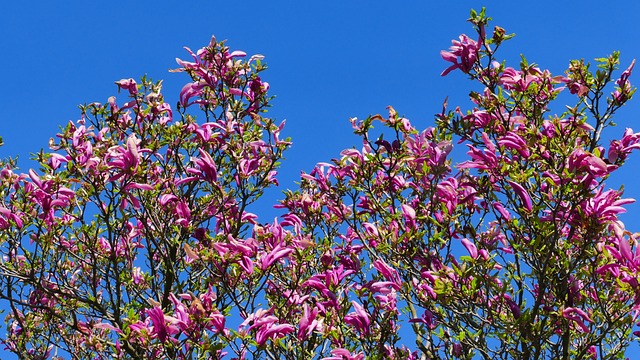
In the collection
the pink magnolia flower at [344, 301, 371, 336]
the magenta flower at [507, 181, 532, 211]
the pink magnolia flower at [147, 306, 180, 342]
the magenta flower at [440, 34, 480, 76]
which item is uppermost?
the magenta flower at [440, 34, 480, 76]

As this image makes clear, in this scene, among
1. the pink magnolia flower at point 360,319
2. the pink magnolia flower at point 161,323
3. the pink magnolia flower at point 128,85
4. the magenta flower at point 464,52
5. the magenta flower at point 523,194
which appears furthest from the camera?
the pink magnolia flower at point 128,85

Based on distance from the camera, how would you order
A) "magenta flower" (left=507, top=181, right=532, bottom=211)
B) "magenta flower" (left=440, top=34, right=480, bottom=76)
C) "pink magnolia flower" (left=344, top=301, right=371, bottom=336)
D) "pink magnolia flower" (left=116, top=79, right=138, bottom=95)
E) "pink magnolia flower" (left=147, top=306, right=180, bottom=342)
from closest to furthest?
"pink magnolia flower" (left=147, top=306, right=180, bottom=342), "magenta flower" (left=507, top=181, right=532, bottom=211), "pink magnolia flower" (left=344, top=301, right=371, bottom=336), "magenta flower" (left=440, top=34, right=480, bottom=76), "pink magnolia flower" (left=116, top=79, right=138, bottom=95)

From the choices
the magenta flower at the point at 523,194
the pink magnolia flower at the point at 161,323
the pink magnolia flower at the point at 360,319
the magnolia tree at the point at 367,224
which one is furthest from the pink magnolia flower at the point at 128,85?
the magenta flower at the point at 523,194

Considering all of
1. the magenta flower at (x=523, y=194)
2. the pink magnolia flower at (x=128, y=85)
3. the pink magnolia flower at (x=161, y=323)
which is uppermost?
the pink magnolia flower at (x=128, y=85)

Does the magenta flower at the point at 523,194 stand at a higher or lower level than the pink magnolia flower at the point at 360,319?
higher

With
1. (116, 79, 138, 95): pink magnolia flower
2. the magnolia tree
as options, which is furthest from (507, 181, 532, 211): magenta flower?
(116, 79, 138, 95): pink magnolia flower

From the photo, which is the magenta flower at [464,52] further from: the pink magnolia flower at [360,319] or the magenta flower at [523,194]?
the pink magnolia flower at [360,319]

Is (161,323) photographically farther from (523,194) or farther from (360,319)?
(523,194)

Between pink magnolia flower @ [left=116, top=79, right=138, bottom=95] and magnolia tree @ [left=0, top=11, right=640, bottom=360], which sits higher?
pink magnolia flower @ [left=116, top=79, right=138, bottom=95]

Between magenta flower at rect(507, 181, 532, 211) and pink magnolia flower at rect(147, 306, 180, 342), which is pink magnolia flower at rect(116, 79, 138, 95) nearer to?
pink magnolia flower at rect(147, 306, 180, 342)

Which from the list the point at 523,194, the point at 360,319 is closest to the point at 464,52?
the point at 523,194

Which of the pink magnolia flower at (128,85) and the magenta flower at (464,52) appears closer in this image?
the magenta flower at (464,52)

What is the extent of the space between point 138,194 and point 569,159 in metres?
3.88

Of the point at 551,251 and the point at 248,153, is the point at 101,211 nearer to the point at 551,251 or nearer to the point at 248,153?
the point at 248,153
